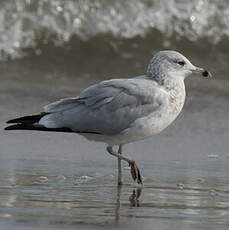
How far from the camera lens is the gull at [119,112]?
6539 millimetres

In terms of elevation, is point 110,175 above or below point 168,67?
below

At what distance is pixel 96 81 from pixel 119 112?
4.76 meters

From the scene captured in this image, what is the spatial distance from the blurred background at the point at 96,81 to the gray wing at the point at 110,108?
360 mm

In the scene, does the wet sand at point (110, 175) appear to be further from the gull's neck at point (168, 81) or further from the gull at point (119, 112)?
the gull's neck at point (168, 81)

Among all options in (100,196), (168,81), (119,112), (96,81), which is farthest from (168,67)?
(96,81)

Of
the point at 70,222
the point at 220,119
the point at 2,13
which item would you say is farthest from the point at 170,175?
the point at 2,13

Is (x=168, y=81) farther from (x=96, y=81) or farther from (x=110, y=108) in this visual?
(x=96, y=81)

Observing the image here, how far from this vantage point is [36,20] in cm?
1254

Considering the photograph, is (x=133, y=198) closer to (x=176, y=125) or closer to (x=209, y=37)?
(x=176, y=125)

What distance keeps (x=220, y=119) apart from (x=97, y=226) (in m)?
4.80

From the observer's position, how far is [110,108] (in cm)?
669

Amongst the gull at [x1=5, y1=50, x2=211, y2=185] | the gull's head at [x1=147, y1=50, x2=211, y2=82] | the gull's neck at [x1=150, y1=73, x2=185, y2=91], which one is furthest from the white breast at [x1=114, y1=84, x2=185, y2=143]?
the gull's head at [x1=147, y1=50, x2=211, y2=82]

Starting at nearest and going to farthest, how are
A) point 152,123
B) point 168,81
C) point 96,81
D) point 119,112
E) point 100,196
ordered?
1. point 100,196
2. point 152,123
3. point 119,112
4. point 168,81
5. point 96,81

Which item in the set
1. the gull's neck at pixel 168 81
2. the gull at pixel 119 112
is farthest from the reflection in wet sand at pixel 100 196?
the gull's neck at pixel 168 81
